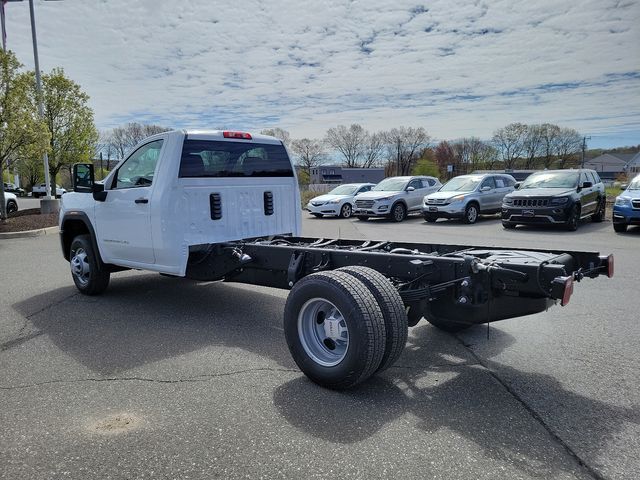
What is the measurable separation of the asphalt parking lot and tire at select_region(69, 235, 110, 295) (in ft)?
1.95

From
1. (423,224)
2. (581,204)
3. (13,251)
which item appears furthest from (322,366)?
(423,224)

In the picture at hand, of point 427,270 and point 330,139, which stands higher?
point 330,139

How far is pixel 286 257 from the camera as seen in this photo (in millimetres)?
4867

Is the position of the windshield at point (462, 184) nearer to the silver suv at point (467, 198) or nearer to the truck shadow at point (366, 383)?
the silver suv at point (467, 198)

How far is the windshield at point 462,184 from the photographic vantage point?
1902 cm

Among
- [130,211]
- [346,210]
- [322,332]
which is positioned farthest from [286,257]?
[346,210]

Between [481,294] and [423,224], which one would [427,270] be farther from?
[423,224]

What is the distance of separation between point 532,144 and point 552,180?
296 feet

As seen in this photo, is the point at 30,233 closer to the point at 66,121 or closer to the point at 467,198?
the point at 66,121

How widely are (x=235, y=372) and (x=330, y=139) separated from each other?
102793 mm

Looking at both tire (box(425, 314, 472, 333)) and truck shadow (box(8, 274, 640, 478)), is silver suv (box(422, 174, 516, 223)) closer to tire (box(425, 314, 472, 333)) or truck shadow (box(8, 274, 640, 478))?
truck shadow (box(8, 274, 640, 478))

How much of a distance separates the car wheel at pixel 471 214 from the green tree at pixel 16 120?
14.2 metres

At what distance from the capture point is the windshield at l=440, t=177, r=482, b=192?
19016 mm

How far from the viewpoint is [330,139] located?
104 meters
